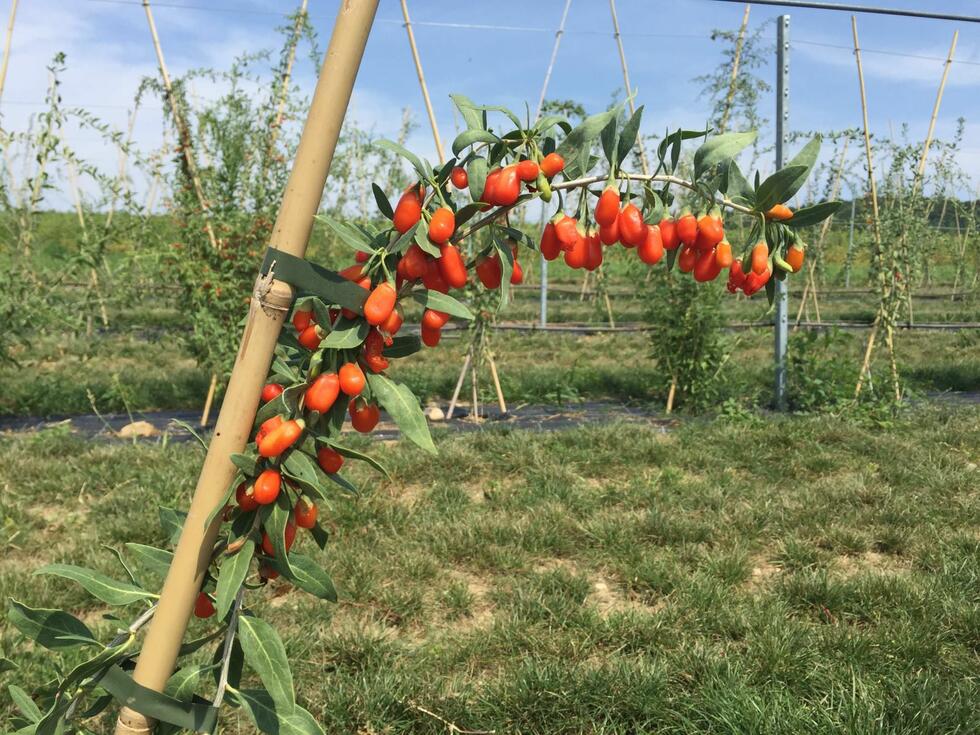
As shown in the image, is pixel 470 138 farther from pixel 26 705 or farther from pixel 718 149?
pixel 26 705

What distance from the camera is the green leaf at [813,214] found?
0.79 meters

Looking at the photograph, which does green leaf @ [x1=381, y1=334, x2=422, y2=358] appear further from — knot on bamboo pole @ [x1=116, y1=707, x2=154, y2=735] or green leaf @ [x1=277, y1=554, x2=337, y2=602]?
knot on bamboo pole @ [x1=116, y1=707, x2=154, y2=735]

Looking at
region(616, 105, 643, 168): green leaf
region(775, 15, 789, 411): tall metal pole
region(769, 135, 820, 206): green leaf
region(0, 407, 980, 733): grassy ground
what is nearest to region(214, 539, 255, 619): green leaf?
region(616, 105, 643, 168): green leaf

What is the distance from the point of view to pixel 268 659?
2.92 feet

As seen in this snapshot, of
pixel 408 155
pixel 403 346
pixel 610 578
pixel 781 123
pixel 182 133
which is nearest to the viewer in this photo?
pixel 408 155

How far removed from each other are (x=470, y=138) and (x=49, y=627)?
31.2 inches

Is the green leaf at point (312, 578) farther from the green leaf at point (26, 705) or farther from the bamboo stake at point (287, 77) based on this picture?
the bamboo stake at point (287, 77)

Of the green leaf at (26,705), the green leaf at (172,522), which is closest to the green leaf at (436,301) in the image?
the green leaf at (172,522)

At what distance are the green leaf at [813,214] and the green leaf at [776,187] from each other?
30 millimetres

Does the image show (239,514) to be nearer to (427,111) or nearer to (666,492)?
(666,492)

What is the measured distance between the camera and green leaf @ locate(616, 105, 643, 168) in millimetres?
829

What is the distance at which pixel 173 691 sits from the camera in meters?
0.95

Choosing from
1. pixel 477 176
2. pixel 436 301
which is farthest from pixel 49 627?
pixel 477 176

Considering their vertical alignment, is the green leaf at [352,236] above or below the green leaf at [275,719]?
above
